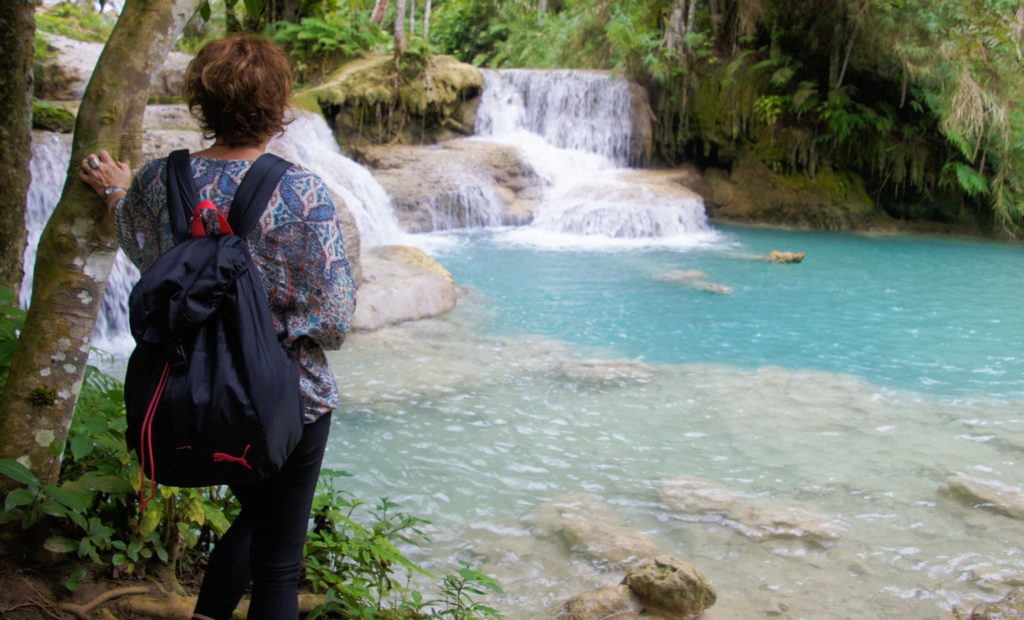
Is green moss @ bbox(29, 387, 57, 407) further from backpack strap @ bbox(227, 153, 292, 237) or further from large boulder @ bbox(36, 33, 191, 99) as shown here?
large boulder @ bbox(36, 33, 191, 99)

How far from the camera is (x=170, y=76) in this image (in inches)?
573

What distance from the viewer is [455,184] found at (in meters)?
12.9

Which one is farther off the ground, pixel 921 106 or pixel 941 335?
pixel 921 106

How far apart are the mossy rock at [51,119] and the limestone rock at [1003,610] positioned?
25.1ft

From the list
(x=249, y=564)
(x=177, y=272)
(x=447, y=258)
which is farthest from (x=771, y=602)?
(x=447, y=258)

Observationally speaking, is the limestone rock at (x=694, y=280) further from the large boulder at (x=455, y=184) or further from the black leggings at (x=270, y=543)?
the black leggings at (x=270, y=543)

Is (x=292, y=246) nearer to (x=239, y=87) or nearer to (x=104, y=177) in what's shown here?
(x=239, y=87)

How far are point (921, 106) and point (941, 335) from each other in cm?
818

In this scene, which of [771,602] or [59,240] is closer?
[59,240]

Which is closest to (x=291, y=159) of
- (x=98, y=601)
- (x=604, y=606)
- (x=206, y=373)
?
(x=604, y=606)

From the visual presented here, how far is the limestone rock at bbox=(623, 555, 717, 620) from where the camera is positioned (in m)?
2.80

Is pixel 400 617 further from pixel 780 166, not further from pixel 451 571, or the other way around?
pixel 780 166

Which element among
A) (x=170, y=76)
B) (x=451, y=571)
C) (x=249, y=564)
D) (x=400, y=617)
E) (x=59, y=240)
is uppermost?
(x=170, y=76)

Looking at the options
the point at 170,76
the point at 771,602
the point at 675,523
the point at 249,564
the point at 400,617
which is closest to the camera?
the point at 249,564
